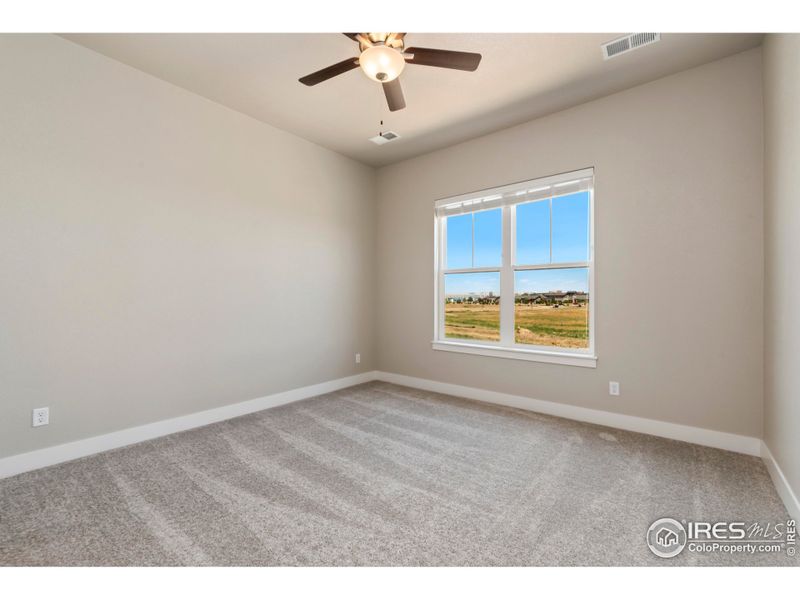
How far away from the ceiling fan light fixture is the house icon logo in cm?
274

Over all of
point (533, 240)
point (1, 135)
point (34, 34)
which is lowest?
point (533, 240)

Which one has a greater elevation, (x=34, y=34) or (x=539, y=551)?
(x=34, y=34)

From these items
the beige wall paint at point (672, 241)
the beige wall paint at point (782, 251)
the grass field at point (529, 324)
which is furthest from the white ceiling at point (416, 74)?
the grass field at point (529, 324)

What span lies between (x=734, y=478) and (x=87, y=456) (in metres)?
4.33

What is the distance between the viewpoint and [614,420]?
121 inches

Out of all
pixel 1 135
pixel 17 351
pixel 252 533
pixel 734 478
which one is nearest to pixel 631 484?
pixel 734 478

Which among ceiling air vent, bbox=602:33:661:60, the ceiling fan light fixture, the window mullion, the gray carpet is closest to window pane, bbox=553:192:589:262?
the window mullion

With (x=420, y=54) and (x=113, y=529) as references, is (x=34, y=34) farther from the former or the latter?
(x=113, y=529)

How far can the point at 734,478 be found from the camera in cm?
219

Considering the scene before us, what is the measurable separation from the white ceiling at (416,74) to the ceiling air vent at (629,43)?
2.9 inches

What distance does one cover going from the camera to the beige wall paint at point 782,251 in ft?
5.96

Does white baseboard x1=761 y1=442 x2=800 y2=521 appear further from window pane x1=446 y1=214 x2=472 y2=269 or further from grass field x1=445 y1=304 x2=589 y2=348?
window pane x1=446 y1=214 x2=472 y2=269

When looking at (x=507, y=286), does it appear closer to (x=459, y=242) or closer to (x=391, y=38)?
(x=459, y=242)

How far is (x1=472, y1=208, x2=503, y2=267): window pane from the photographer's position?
3.97 metres
